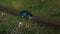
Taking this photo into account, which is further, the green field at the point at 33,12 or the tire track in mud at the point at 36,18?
the tire track in mud at the point at 36,18

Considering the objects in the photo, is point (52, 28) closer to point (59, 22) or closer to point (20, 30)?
point (59, 22)

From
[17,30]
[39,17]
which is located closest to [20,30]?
[17,30]

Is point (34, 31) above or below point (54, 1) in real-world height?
below

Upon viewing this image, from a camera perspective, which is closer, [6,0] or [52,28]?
[52,28]

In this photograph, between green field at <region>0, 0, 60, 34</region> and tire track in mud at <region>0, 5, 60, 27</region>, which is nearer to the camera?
green field at <region>0, 0, 60, 34</region>

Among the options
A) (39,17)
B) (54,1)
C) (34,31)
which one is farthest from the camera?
(54,1)

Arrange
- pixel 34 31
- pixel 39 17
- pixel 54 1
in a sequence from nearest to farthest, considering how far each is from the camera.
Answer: pixel 34 31 < pixel 39 17 < pixel 54 1

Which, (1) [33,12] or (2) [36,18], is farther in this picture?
(1) [33,12]
